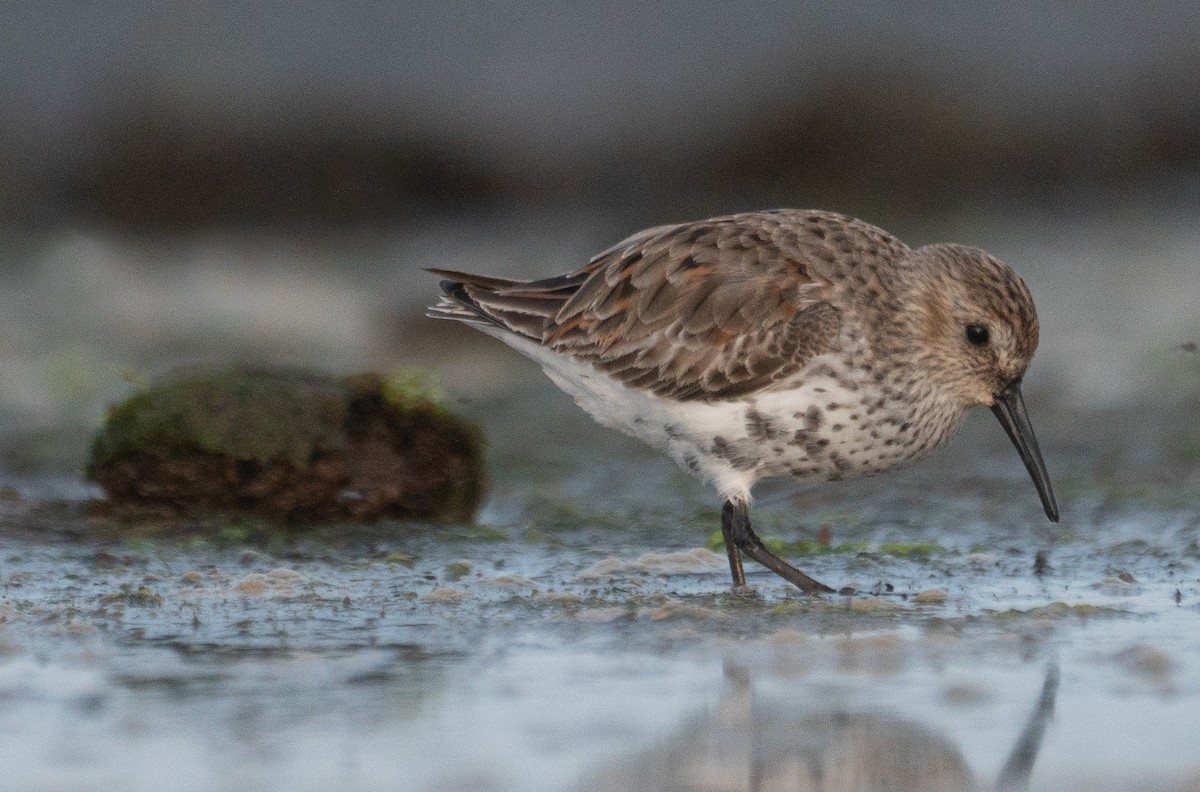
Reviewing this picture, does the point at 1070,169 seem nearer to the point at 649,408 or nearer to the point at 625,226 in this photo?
the point at 625,226

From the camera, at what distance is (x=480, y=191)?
57.6ft

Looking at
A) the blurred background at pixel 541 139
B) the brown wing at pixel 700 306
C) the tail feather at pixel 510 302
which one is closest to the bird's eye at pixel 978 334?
the brown wing at pixel 700 306

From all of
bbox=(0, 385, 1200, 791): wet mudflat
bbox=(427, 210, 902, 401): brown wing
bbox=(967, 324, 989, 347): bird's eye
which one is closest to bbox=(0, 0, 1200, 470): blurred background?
bbox=(427, 210, 902, 401): brown wing

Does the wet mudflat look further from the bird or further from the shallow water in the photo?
the bird

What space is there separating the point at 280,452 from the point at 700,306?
2.09m

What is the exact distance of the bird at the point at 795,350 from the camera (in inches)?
287

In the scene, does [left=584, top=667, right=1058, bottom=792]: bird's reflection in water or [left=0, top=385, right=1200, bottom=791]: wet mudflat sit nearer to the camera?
[left=584, top=667, right=1058, bottom=792]: bird's reflection in water

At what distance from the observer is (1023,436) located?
769 centimetres

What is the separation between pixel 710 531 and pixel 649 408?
3.10 feet

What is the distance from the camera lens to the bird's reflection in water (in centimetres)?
445

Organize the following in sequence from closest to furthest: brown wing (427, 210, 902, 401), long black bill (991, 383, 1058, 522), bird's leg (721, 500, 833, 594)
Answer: bird's leg (721, 500, 833, 594) < brown wing (427, 210, 902, 401) < long black bill (991, 383, 1058, 522)

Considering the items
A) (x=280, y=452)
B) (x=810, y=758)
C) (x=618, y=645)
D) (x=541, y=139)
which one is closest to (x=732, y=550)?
(x=618, y=645)

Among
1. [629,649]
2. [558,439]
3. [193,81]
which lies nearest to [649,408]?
[629,649]

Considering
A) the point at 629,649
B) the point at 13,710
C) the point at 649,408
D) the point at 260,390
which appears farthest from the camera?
the point at 260,390
